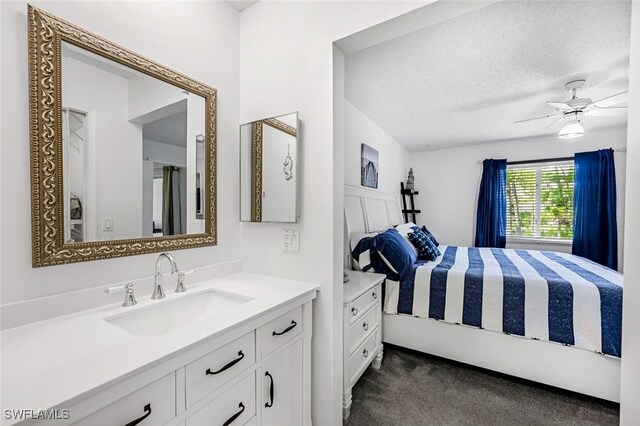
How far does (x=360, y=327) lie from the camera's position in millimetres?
1941

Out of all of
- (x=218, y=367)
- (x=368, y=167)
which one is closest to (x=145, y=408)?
(x=218, y=367)

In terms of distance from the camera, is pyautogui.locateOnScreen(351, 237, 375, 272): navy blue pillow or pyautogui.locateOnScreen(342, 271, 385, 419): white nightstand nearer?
pyautogui.locateOnScreen(342, 271, 385, 419): white nightstand

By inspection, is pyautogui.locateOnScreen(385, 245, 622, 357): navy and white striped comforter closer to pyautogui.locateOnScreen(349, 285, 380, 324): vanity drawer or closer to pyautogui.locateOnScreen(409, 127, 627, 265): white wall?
pyautogui.locateOnScreen(349, 285, 380, 324): vanity drawer

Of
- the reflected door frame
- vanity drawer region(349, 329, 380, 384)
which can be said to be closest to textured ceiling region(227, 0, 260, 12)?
the reflected door frame

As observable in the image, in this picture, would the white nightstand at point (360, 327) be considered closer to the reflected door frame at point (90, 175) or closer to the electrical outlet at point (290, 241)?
the electrical outlet at point (290, 241)

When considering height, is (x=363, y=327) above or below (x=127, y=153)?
below

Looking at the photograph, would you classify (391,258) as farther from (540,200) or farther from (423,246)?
(540,200)

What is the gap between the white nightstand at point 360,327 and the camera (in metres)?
1.70

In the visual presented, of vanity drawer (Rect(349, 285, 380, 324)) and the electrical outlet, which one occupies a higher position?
the electrical outlet

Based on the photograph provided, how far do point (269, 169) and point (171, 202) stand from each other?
55 cm

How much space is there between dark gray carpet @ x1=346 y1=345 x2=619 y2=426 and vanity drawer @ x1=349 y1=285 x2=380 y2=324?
574 mm

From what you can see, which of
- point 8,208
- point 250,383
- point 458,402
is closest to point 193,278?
point 250,383

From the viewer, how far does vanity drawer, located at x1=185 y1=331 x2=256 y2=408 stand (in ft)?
2.79

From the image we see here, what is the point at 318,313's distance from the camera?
57.1 inches
